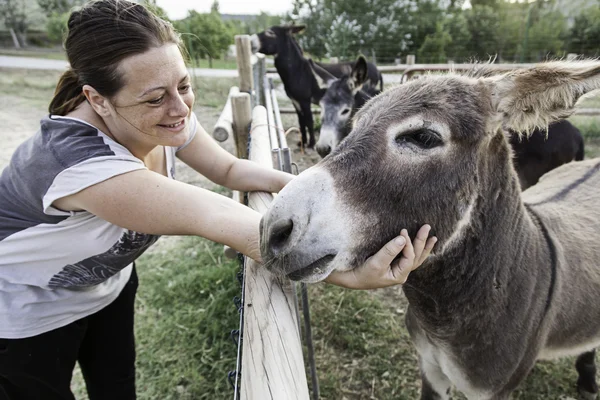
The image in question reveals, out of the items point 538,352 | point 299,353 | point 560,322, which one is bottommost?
point 538,352

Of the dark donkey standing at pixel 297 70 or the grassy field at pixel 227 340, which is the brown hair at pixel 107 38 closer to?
the grassy field at pixel 227 340

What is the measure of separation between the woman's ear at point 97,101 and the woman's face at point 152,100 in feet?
0.11

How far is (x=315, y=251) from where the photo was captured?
1.11 meters

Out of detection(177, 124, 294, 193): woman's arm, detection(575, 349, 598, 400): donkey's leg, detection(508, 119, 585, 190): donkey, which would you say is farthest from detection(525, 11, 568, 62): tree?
detection(177, 124, 294, 193): woman's arm

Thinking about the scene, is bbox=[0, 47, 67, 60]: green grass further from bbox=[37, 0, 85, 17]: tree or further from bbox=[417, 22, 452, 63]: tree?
bbox=[417, 22, 452, 63]: tree

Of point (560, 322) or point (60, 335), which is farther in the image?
point (560, 322)

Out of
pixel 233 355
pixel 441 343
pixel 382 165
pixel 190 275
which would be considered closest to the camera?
pixel 382 165

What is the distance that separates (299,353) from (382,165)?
2.23 ft

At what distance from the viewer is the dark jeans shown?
1.58 meters

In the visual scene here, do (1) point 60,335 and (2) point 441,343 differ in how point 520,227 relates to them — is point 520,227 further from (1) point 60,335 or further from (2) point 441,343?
(1) point 60,335

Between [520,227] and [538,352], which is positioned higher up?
[520,227]

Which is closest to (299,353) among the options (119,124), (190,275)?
(119,124)

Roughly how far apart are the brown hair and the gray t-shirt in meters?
0.19

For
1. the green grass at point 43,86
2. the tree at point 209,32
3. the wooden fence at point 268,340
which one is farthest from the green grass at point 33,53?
the wooden fence at point 268,340
